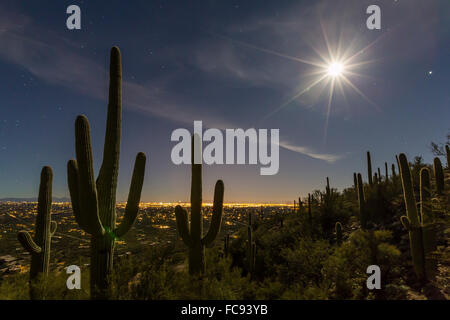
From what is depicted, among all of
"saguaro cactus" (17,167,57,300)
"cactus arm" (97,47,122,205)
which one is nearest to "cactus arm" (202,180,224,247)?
"cactus arm" (97,47,122,205)

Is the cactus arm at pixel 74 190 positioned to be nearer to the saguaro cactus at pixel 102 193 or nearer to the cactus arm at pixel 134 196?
the saguaro cactus at pixel 102 193

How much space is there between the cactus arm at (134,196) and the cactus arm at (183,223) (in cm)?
210

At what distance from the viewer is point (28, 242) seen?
10211 millimetres

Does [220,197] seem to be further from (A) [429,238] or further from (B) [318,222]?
(B) [318,222]

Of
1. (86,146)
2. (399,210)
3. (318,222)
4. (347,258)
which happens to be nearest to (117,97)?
(86,146)

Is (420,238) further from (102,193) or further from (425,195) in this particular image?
(102,193)

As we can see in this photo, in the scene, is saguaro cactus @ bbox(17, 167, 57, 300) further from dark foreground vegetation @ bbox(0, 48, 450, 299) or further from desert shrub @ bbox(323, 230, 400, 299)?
desert shrub @ bbox(323, 230, 400, 299)

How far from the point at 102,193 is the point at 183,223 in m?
3.99

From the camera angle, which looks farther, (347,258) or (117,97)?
(347,258)

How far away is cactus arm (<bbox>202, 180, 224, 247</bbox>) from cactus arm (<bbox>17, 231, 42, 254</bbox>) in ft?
24.0

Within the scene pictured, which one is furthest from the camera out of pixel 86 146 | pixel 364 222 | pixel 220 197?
pixel 364 222

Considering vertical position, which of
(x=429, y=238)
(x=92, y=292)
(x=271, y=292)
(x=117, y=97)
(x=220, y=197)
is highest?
(x=117, y=97)

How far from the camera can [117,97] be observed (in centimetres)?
824
